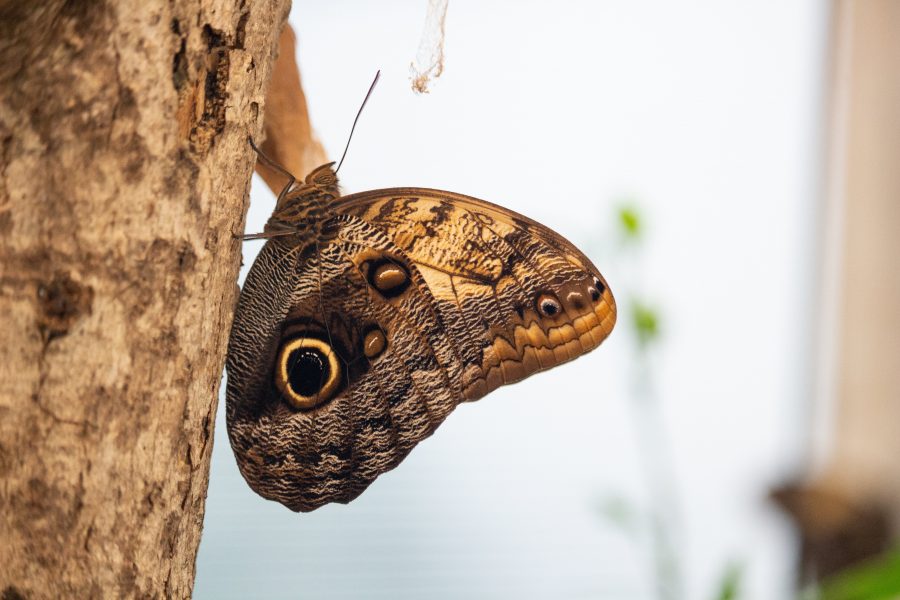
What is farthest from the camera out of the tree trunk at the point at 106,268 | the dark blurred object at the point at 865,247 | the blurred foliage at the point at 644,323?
the dark blurred object at the point at 865,247

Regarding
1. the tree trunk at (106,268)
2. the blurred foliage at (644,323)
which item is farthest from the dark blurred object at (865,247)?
the tree trunk at (106,268)

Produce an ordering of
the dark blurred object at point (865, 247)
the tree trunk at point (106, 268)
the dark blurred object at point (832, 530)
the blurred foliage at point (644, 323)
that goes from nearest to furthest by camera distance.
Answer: the tree trunk at point (106, 268) < the blurred foliage at point (644, 323) < the dark blurred object at point (832, 530) < the dark blurred object at point (865, 247)

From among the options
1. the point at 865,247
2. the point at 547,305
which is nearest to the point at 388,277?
the point at 547,305

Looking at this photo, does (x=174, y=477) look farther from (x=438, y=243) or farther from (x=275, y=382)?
(x=438, y=243)

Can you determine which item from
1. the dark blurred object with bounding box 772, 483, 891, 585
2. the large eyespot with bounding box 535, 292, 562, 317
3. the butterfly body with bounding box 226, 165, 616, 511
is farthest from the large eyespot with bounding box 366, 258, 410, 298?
the dark blurred object with bounding box 772, 483, 891, 585

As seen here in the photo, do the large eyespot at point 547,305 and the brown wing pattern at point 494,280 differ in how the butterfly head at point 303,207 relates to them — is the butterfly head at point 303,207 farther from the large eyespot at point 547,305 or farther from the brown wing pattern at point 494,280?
the large eyespot at point 547,305

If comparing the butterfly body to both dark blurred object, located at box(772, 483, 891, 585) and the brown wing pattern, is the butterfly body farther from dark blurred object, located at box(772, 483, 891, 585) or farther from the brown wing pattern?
dark blurred object, located at box(772, 483, 891, 585)
